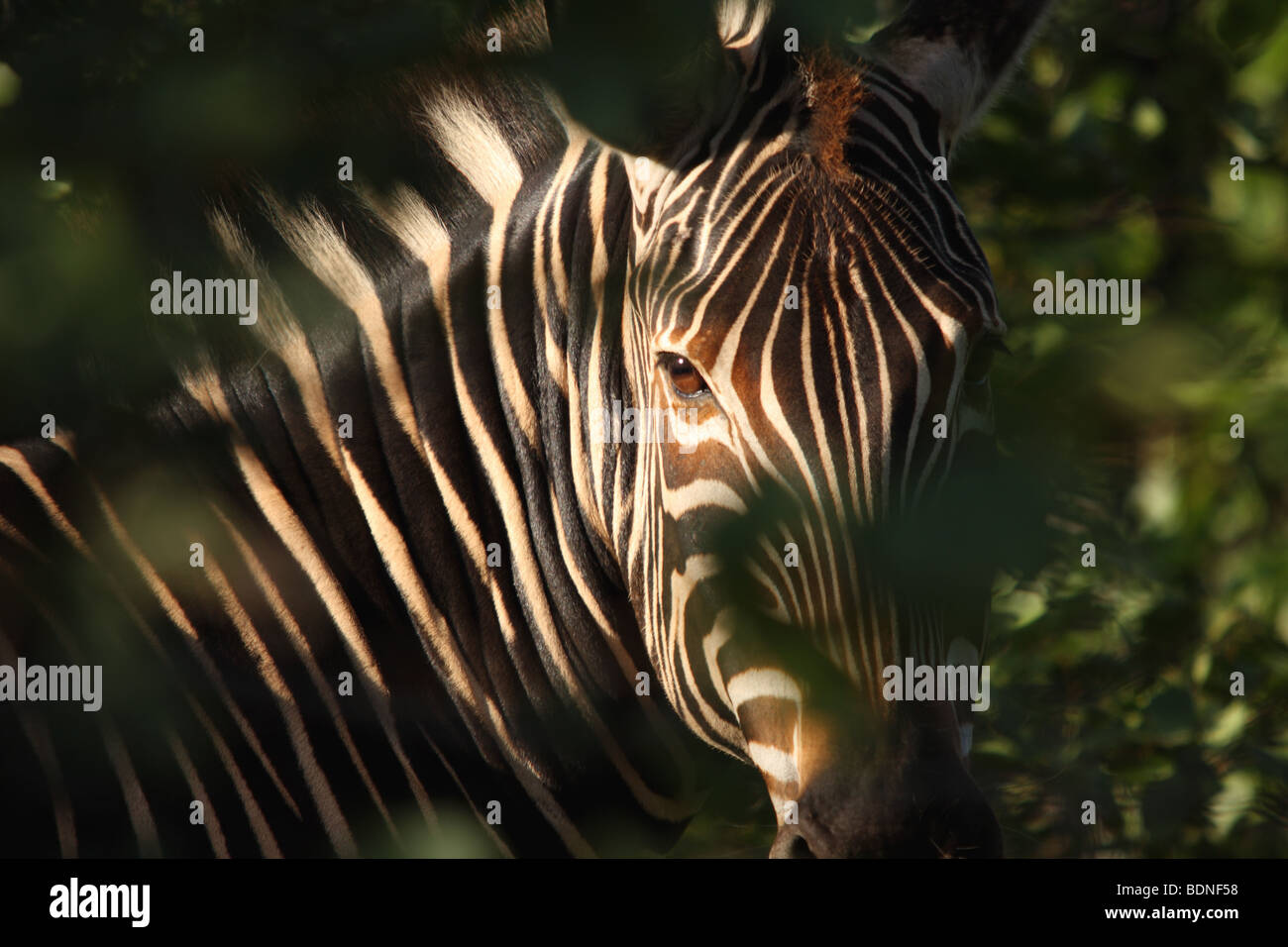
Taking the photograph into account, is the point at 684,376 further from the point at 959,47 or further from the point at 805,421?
the point at 959,47

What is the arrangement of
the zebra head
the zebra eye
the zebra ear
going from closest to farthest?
the zebra head < the zebra eye < the zebra ear

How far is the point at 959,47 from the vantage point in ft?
9.12

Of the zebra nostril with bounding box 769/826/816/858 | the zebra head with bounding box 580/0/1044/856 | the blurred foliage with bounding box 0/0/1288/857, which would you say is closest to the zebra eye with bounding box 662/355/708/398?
the zebra head with bounding box 580/0/1044/856

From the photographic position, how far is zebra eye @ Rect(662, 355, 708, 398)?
7.64ft

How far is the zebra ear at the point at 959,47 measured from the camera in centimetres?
272

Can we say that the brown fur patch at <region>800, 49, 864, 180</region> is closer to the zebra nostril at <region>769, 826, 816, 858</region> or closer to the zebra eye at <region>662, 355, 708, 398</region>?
the zebra eye at <region>662, 355, 708, 398</region>

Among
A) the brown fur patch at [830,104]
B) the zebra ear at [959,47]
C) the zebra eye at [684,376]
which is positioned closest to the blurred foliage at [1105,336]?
the zebra ear at [959,47]

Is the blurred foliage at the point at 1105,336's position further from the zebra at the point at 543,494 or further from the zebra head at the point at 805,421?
the zebra head at the point at 805,421

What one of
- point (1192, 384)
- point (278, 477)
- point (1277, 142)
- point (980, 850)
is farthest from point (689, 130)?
point (1277, 142)

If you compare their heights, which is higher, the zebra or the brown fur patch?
the brown fur patch

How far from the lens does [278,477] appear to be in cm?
273

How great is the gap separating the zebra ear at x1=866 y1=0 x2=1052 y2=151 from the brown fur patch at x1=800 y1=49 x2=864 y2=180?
288 millimetres

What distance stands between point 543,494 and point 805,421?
30.2 inches

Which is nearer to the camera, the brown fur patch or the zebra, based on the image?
the zebra
